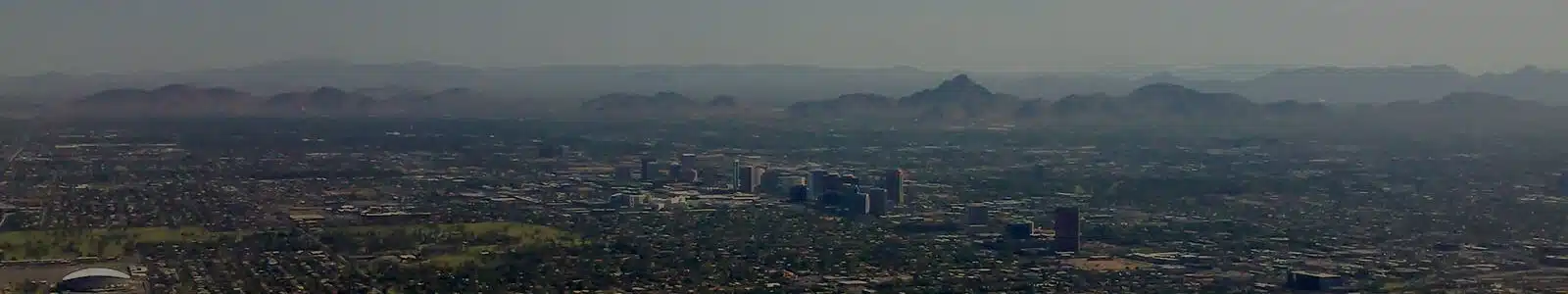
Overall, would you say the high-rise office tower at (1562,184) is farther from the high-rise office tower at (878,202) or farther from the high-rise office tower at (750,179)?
the high-rise office tower at (750,179)

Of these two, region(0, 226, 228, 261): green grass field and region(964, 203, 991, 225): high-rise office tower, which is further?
region(964, 203, 991, 225): high-rise office tower

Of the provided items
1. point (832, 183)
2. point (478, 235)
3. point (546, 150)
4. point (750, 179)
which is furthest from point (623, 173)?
point (478, 235)

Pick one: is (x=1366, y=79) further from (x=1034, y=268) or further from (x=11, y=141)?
(x=1034, y=268)

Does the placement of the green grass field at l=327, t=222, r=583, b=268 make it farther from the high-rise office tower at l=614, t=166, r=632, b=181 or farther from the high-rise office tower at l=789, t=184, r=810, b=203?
the high-rise office tower at l=614, t=166, r=632, b=181

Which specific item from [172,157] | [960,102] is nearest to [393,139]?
[172,157]

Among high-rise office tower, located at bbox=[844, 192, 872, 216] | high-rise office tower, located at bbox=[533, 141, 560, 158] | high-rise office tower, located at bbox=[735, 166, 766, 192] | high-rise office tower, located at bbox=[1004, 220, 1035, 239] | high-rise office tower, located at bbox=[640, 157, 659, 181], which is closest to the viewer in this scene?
high-rise office tower, located at bbox=[1004, 220, 1035, 239]

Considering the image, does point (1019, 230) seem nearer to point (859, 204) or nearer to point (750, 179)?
point (859, 204)

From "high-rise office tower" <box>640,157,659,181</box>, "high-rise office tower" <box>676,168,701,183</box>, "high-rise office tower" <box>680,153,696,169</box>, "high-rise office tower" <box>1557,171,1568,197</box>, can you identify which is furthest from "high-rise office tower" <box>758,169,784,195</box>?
"high-rise office tower" <box>1557,171,1568,197</box>

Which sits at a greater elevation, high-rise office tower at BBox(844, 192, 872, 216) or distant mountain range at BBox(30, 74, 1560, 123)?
high-rise office tower at BBox(844, 192, 872, 216)

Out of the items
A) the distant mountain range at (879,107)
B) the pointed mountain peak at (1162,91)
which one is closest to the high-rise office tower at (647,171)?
the distant mountain range at (879,107)

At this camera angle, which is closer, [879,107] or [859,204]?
[859,204]
